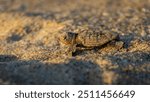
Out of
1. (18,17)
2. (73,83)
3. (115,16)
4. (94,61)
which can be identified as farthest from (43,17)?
(73,83)

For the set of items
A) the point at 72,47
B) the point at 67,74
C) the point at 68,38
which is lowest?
the point at 67,74

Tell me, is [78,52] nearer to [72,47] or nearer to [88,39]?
[72,47]

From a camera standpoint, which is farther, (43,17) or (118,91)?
(43,17)

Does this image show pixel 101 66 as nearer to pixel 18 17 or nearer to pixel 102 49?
pixel 102 49

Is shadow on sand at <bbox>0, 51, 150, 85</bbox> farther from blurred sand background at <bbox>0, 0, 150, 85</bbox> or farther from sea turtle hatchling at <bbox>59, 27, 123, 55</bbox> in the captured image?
sea turtle hatchling at <bbox>59, 27, 123, 55</bbox>

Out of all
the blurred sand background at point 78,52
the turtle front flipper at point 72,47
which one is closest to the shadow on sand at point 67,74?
the blurred sand background at point 78,52

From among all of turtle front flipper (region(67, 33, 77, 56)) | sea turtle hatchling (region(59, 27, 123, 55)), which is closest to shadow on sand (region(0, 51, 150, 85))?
turtle front flipper (region(67, 33, 77, 56))

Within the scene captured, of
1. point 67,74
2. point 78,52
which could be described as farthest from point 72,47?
point 67,74

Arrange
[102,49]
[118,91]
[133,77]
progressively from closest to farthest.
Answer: [118,91]
[133,77]
[102,49]

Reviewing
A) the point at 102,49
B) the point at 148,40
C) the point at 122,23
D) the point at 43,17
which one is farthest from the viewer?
the point at 43,17
